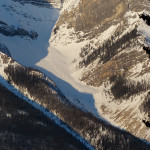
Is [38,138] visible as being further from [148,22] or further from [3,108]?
[148,22]

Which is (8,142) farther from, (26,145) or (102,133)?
(102,133)

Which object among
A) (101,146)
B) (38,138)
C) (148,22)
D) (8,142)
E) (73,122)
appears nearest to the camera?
(148,22)

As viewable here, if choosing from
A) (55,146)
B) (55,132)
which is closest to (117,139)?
(55,132)

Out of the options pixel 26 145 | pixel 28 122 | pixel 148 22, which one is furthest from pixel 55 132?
pixel 148 22

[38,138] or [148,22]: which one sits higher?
[148,22]

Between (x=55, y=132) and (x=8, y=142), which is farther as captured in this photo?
(x=55, y=132)

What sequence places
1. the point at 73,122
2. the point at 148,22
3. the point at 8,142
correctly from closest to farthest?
the point at 148,22 < the point at 8,142 < the point at 73,122
